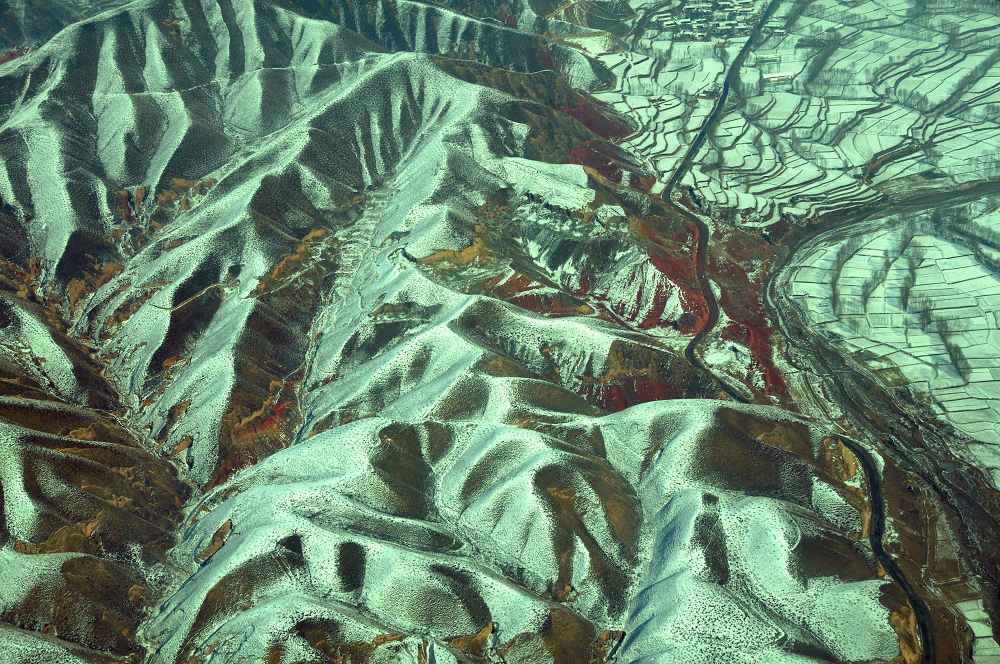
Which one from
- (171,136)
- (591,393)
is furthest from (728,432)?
(171,136)

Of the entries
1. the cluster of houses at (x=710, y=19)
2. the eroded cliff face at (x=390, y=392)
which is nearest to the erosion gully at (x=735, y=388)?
the eroded cliff face at (x=390, y=392)

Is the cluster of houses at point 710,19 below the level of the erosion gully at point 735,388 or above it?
above

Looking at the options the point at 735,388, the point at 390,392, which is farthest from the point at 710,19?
the point at 390,392

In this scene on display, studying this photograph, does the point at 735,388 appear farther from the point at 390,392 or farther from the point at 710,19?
the point at 710,19

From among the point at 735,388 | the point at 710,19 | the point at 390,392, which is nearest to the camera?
the point at 390,392

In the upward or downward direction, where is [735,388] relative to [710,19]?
downward

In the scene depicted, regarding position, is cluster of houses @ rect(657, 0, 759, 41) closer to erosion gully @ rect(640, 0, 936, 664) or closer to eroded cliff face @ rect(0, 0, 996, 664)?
erosion gully @ rect(640, 0, 936, 664)

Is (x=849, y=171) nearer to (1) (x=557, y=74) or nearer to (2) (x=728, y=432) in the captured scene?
(1) (x=557, y=74)

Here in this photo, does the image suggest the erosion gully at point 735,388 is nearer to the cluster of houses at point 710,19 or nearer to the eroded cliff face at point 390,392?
the eroded cliff face at point 390,392
